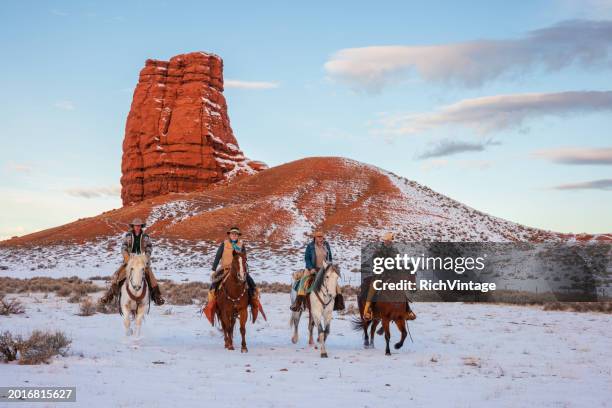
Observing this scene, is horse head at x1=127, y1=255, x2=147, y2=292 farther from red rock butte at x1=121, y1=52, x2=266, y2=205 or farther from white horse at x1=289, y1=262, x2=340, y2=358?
red rock butte at x1=121, y1=52, x2=266, y2=205

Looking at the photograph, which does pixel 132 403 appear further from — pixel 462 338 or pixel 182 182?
pixel 182 182

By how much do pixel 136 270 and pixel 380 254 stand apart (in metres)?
5.29

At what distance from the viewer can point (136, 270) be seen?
43.5 ft

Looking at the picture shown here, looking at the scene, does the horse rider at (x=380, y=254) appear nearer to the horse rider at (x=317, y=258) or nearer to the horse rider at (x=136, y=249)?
the horse rider at (x=317, y=258)

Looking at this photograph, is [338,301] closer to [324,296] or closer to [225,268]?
[324,296]

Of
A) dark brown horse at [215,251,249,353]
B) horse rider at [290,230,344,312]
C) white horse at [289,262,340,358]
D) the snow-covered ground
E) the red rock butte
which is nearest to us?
the snow-covered ground

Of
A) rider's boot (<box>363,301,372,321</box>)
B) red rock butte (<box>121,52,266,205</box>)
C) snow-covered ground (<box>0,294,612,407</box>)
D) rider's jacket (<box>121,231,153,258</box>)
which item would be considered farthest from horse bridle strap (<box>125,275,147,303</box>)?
red rock butte (<box>121,52,266,205</box>)

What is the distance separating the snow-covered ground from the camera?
Result: 8.69 m

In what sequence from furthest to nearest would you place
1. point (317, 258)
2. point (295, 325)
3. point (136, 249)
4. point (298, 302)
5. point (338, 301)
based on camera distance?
1. point (295, 325)
2. point (298, 302)
3. point (136, 249)
4. point (338, 301)
5. point (317, 258)

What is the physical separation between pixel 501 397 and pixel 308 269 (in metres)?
5.42

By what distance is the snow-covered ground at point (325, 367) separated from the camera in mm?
8688

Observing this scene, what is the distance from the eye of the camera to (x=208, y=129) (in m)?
97.9

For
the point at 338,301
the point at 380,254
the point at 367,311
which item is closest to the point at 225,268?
the point at 338,301

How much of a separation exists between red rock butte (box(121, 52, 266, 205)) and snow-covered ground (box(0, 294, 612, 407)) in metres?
77.8
